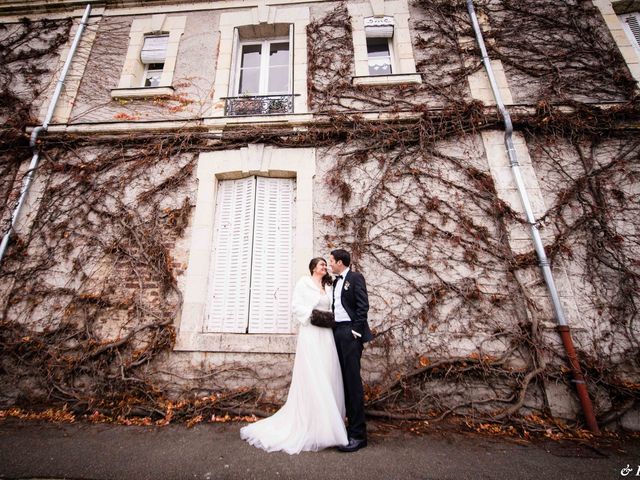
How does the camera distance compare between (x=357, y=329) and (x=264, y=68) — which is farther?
(x=264, y=68)

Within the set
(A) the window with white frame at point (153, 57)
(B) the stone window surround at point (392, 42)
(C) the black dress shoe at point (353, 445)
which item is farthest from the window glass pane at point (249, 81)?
(C) the black dress shoe at point (353, 445)

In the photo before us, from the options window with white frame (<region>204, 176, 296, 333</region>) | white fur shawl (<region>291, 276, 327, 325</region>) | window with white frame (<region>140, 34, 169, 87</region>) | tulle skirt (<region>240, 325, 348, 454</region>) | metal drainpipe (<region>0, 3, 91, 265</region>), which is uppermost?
window with white frame (<region>140, 34, 169, 87</region>)

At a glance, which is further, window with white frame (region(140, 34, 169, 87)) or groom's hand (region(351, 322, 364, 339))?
window with white frame (region(140, 34, 169, 87))

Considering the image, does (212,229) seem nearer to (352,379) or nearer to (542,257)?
(352,379)

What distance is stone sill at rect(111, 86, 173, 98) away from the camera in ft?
16.9

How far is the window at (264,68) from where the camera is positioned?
17.6 ft

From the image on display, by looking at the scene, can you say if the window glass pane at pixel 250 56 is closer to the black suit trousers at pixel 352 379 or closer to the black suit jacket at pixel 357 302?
the black suit jacket at pixel 357 302

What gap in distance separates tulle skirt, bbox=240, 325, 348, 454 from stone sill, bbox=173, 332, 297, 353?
2.72 feet

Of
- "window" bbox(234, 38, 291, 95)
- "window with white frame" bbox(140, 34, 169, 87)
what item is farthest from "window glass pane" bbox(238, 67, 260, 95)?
"window with white frame" bbox(140, 34, 169, 87)

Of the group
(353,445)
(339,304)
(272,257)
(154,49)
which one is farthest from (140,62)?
(353,445)

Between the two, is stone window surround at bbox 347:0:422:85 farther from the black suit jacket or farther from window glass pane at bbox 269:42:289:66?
the black suit jacket

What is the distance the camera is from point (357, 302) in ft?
9.29

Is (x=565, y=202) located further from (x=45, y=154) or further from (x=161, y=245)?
(x=45, y=154)

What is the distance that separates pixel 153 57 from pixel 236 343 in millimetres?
5583
